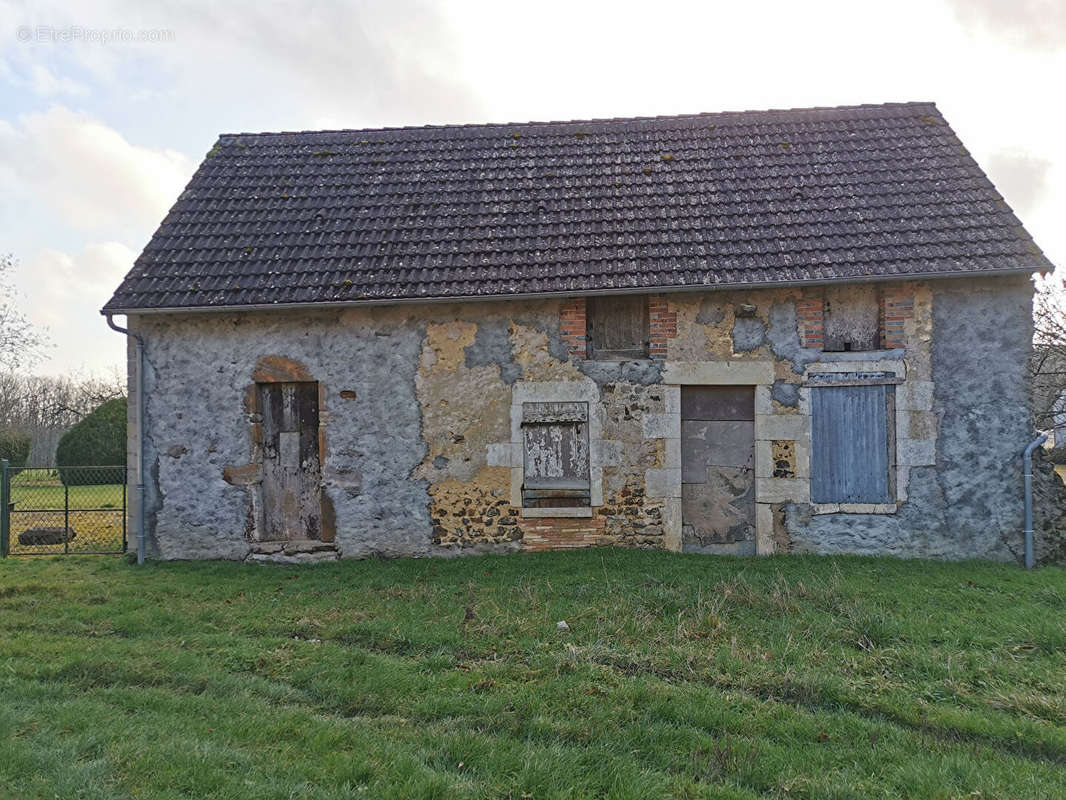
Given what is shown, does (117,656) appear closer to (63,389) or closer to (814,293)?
(814,293)

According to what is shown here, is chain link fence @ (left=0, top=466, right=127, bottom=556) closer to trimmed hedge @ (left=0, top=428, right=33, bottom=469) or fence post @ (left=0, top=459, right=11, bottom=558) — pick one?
fence post @ (left=0, top=459, right=11, bottom=558)

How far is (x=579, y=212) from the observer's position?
9.09 metres

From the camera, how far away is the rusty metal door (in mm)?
8273

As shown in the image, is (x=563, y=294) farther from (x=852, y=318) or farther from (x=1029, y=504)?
(x=1029, y=504)

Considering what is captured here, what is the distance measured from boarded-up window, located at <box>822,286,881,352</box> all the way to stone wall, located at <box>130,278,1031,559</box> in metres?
0.20

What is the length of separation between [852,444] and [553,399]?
3.66 metres

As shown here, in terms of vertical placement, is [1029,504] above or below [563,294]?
below

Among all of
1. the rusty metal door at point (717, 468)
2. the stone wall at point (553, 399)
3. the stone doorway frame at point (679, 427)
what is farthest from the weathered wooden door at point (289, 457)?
the rusty metal door at point (717, 468)

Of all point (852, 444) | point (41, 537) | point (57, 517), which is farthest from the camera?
point (57, 517)

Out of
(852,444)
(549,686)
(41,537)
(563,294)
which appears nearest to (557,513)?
(563,294)

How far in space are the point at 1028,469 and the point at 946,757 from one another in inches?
219

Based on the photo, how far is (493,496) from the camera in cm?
830

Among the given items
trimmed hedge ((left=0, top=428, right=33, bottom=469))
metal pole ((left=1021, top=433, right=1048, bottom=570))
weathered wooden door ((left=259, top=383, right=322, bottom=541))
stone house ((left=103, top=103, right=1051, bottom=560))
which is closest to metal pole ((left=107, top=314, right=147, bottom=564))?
stone house ((left=103, top=103, right=1051, bottom=560))

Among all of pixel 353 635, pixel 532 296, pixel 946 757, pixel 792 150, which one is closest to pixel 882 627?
pixel 946 757
